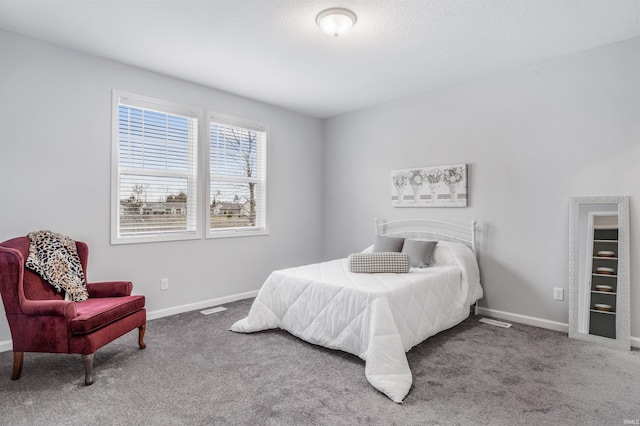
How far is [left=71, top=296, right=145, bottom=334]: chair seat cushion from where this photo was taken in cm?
228

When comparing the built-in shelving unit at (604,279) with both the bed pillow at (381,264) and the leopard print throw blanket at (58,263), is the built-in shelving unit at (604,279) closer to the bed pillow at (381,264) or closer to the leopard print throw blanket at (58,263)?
the bed pillow at (381,264)

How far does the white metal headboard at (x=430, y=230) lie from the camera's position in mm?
3959

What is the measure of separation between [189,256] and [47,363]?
1615 mm

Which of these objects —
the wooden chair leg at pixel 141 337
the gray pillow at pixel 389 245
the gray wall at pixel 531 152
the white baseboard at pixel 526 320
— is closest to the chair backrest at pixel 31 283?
the wooden chair leg at pixel 141 337

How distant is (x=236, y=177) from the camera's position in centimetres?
450

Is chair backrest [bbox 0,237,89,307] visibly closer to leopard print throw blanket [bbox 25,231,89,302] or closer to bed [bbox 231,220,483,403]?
leopard print throw blanket [bbox 25,231,89,302]

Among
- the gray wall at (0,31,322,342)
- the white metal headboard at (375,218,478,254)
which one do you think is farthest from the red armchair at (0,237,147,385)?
the white metal headboard at (375,218,478,254)

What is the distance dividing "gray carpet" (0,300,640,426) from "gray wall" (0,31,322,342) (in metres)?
0.88

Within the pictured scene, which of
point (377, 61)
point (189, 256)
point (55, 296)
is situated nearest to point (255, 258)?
point (189, 256)

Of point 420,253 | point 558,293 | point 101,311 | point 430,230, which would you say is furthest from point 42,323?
point 558,293

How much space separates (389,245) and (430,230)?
0.66m

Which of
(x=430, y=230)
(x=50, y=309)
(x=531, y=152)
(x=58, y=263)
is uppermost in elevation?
(x=531, y=152)

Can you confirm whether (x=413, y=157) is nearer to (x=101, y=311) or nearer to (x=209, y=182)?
(x=209, y=182)

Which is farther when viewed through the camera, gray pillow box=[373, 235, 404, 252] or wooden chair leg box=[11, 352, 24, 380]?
gray pillow box=[373, 235, 404, 252]
